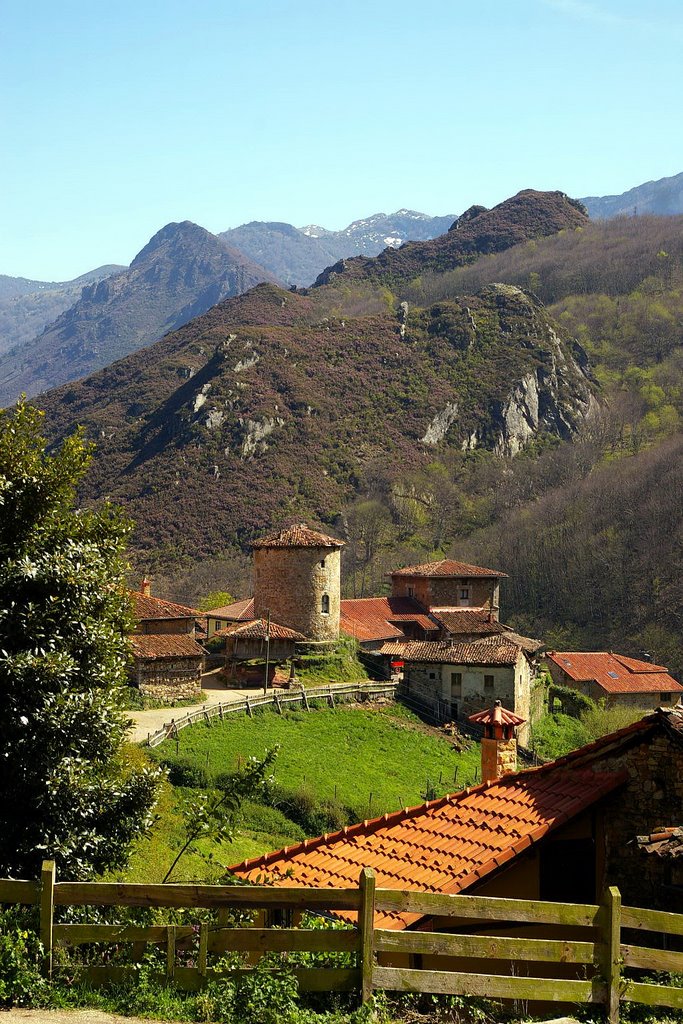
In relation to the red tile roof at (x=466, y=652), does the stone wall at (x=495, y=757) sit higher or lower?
higher

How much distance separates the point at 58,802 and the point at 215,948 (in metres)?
5.17

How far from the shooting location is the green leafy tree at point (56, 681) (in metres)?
12.5

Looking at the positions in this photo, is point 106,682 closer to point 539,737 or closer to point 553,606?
point 539,737

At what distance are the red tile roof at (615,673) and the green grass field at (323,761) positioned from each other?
15926mm

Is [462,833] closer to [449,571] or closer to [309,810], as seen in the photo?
[309,810]

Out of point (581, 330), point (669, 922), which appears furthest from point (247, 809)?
point (581, 330)

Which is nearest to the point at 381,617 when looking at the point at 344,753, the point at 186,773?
the point at 344,753

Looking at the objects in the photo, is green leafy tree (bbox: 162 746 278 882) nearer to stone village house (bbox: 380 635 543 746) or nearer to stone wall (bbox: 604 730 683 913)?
stone wall (bbox: 604 730 683 913)

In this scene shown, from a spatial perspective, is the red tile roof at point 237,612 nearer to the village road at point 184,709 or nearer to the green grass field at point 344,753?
the village road at point 184,709

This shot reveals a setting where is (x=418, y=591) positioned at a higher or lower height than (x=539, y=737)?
higher

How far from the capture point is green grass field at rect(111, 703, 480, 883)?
1179 inches

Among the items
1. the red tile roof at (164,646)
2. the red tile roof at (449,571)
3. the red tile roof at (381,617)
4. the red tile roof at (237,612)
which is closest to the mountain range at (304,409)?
the red tile roof at (449,571)

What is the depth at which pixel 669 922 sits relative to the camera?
8.02 metres

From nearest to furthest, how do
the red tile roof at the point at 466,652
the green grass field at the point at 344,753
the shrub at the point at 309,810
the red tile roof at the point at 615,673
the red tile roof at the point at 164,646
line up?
the shrub at the point at 309,810, the green grass field at the point at 344,753, the red tile roof at the point at 164,646, the red tile roof at the point at 466,652, the red tile roof at the point at 615,673
